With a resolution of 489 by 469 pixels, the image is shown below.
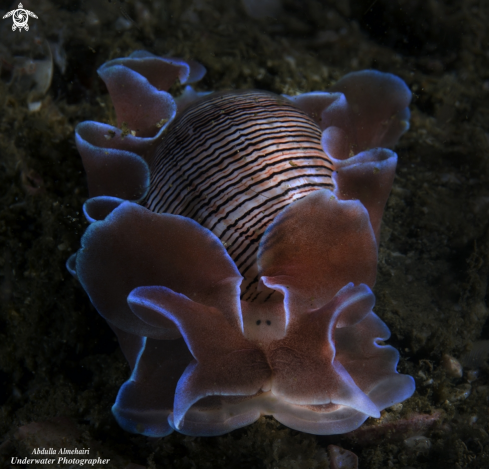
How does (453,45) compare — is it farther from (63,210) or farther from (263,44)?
(63,210)

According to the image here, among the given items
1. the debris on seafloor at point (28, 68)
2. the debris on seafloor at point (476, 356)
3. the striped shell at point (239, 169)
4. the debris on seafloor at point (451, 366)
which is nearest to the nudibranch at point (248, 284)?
the striped shell at point (239, 169)

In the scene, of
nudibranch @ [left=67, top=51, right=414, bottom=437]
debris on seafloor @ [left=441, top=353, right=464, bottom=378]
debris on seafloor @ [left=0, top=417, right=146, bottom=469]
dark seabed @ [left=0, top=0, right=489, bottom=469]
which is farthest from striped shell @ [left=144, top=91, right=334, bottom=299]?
debris on seafloor @ [left=441, top=353, right=464, bottom=378]

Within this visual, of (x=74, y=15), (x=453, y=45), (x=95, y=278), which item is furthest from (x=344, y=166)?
(x=74, y=15)

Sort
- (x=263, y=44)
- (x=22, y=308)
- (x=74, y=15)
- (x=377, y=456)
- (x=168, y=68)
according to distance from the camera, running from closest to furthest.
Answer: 1. (x=377, y=456)
2. (x=22, y=308)
3. (x=168, y=68)
4. (x=74, y=15)
5. (x=263, y=44)

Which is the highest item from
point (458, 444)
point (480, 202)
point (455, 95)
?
point (455, 95)

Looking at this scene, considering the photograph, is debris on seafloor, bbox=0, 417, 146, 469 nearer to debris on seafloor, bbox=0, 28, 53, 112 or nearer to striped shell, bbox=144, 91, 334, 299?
striped shell, bbox=144, 91, 334, 299

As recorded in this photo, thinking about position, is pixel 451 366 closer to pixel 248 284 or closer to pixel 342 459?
pixel 342 459
